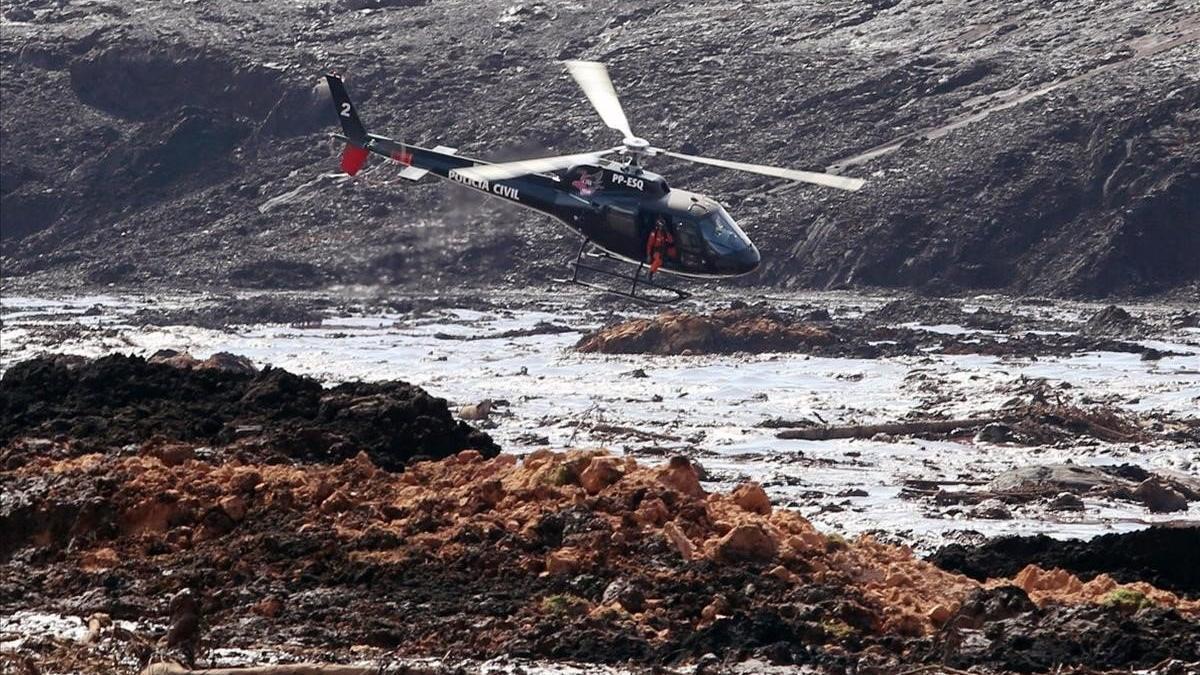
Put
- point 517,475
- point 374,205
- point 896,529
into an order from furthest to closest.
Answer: point 374,205, point 896,529, point 517,475

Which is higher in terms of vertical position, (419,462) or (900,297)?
(419,462)

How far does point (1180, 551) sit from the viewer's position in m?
19.5

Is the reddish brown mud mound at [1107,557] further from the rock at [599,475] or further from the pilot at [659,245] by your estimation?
the pilot at [659,245]

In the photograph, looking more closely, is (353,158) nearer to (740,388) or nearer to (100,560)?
(740,388)

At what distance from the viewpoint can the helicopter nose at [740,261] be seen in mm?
32938

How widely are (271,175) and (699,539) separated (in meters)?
57.3

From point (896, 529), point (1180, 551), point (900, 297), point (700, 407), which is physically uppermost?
point (1180, 551)

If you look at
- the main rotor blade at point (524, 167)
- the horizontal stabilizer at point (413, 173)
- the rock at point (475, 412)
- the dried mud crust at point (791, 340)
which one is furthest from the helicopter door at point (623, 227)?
the dried mud crust at point (791, 340)

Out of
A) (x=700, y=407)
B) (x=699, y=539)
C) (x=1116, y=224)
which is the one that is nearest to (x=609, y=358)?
(x=700, y=407)

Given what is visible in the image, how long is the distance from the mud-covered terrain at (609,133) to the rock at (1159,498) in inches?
1076

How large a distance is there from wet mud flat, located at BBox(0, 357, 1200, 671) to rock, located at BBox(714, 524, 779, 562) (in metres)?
0.02

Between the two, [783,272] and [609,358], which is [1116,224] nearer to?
[783,272]

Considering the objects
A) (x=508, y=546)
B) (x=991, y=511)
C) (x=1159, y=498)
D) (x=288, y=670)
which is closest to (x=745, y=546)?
(x=508, y=546)

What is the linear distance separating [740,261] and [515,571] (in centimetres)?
1444
